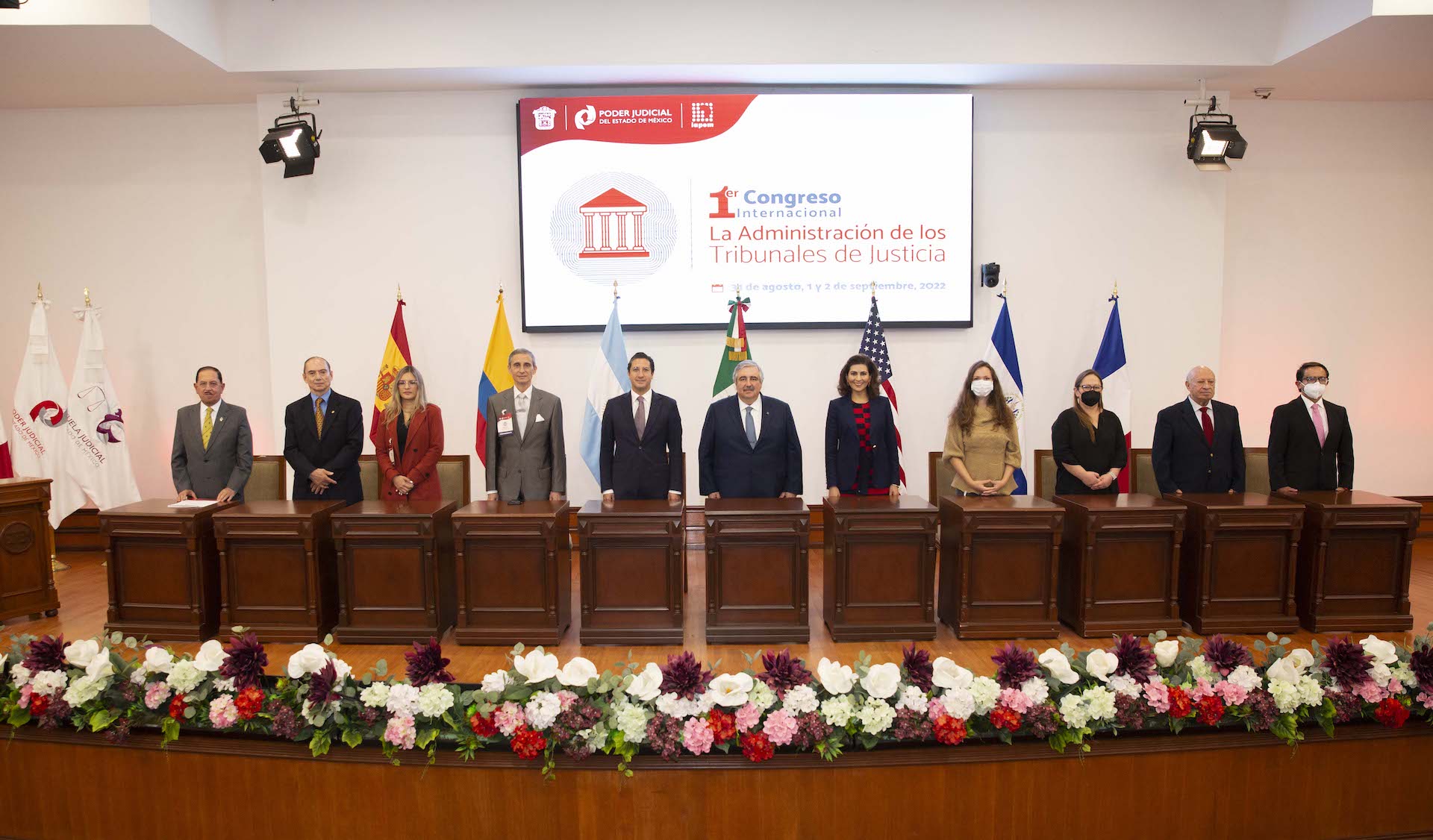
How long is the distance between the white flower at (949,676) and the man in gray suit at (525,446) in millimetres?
2428

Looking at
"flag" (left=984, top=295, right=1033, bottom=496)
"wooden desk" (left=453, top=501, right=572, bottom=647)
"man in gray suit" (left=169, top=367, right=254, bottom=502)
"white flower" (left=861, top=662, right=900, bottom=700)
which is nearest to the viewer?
"white flower" (left=861, top=662, right=900, bottom=700)

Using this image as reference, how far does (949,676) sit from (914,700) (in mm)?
155

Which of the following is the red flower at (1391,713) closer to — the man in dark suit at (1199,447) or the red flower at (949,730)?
the red flower at (949,730)

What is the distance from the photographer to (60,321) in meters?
6.37

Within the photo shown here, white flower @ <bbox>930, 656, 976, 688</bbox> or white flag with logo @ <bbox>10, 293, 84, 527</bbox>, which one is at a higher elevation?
white flag with logo @ <bbox>10, 293, 84, 527</bbox>

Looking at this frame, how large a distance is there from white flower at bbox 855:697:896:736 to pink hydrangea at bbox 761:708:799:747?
226mm

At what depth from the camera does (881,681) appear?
2.60 metres

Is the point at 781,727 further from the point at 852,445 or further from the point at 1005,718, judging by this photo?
the point at 852,445

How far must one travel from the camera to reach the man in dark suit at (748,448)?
4.33 metres

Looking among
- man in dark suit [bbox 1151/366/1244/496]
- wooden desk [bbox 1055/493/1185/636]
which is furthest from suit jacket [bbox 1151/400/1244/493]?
wooden desk [bbox 1055/493/1185/636]

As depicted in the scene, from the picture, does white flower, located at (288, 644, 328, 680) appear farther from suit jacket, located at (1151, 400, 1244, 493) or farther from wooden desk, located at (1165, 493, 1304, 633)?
suit jacket, located at (1151, 400, 1244, 493)

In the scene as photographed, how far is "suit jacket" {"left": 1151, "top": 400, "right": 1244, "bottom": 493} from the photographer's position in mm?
4516

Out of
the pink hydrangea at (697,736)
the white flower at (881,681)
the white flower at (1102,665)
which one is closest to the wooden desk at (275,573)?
the pink hydrangea at (697,736)

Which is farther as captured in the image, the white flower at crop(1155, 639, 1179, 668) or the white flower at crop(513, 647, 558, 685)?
the white flower at crop(1155, 639, 1179, 668)
